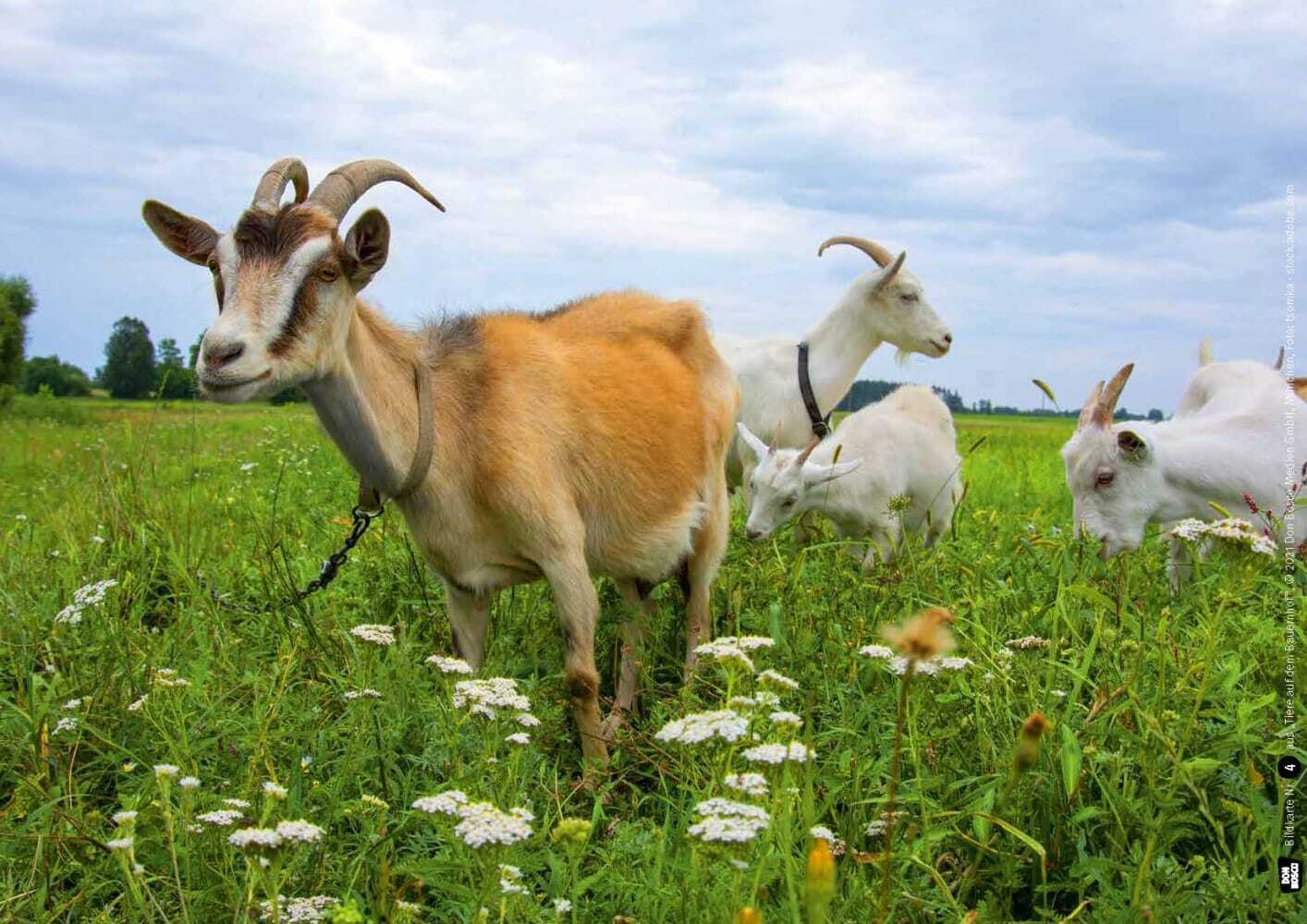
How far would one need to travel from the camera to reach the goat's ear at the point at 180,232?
346 centimetres

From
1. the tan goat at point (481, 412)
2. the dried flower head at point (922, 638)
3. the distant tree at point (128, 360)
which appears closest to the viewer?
the dried flower head at point (922, 638)

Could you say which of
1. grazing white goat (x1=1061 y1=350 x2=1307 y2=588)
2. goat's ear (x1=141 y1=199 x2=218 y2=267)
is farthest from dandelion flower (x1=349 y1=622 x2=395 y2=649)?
grazing white goat (x1=1061 y1=350 x2=1307 y2=588)

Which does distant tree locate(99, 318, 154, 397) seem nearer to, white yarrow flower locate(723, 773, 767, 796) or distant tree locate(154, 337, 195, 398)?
distant tree locate(154, 337, 195, 398)

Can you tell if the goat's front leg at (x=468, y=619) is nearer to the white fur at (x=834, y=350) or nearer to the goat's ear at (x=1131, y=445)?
the goat's ear at (x=1131, y=445)

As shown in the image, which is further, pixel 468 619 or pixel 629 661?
pixel 629 661

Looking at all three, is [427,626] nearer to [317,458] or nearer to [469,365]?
[469,365]

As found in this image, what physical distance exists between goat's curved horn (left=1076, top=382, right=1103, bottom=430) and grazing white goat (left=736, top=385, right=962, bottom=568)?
2.39ft

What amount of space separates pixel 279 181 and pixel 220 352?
0.89 m

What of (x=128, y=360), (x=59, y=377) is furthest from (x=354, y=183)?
(x=59, y=377)

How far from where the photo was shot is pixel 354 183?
3.53m

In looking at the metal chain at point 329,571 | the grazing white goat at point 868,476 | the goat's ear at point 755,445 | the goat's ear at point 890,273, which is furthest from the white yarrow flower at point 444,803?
the goat's ear at point 890,273

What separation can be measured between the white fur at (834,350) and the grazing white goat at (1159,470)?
2569mm

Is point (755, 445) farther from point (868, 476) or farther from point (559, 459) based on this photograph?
point (559, 459)

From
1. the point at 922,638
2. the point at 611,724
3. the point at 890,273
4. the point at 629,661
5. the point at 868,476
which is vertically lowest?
the point at 611,724
